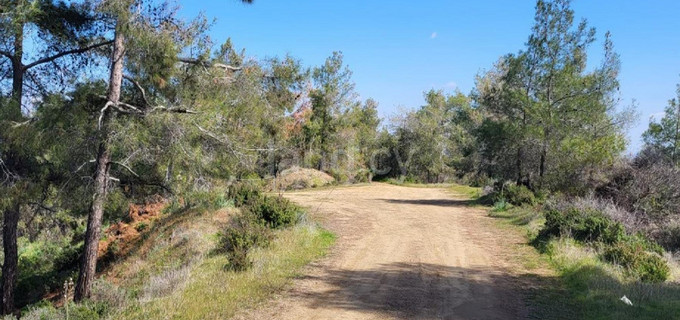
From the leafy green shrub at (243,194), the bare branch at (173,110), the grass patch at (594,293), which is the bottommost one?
the grass patch at (594,293)

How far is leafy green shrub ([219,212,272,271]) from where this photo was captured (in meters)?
9.28

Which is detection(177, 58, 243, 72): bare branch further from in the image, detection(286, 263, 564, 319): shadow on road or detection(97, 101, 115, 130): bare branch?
detection(286, 263, 564, 319): shadow on road

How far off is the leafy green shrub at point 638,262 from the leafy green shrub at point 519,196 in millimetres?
8085

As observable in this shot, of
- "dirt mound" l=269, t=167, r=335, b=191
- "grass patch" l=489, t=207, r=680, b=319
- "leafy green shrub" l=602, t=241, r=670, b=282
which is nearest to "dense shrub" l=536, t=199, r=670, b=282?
"leafy green shrub" l=602, t=241, r=670, b=282

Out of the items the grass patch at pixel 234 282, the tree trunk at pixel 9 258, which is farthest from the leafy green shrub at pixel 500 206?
the tree trunk at pixel 9 258

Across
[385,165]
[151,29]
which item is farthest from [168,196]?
[385,165]

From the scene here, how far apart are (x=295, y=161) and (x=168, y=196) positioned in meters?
27.0

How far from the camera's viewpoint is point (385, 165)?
1889 inches

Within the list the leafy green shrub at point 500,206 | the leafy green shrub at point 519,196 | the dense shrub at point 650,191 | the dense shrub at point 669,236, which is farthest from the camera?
the leafy green shrub at point 519,196

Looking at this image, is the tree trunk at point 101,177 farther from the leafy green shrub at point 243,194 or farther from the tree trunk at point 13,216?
the leafy green shrub at point 243,194

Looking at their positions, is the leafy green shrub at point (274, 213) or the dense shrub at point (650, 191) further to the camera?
the dense shrub at point (650, 191)

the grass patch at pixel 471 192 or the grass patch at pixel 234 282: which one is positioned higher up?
the grass patch at pixel 471 192

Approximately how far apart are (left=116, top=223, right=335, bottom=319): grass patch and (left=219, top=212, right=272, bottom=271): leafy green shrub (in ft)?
0.56

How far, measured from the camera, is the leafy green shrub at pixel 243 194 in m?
15.5
